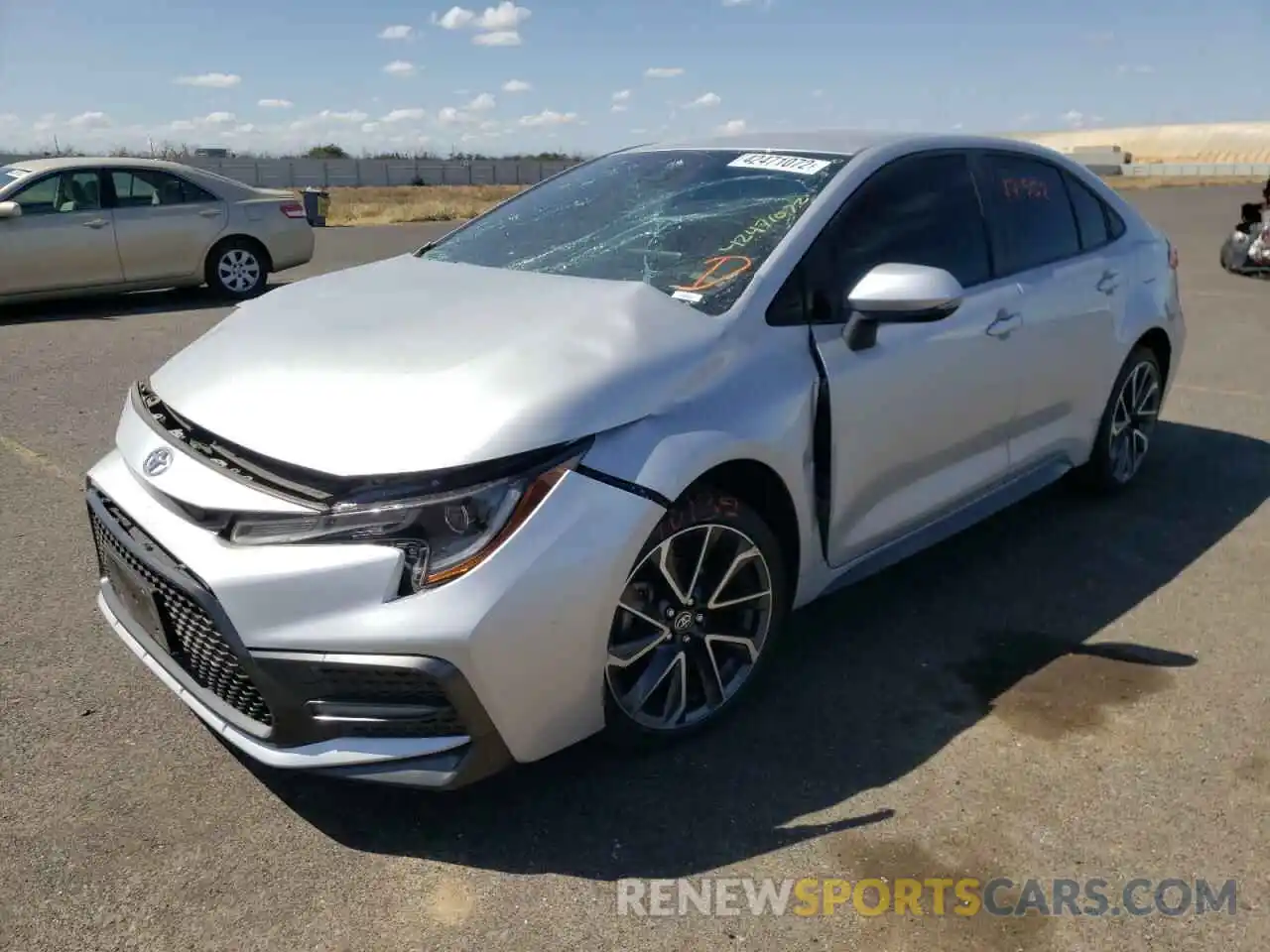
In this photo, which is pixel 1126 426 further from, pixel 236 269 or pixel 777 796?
pixel 236 269

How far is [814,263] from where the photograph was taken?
338cm

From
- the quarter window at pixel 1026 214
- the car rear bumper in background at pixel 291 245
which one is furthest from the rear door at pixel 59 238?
the quarter window at pixel 1026 214

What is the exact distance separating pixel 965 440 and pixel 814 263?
3.27 ft

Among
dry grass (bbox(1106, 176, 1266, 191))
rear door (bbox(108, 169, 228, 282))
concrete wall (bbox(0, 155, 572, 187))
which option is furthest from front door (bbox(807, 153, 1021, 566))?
dry grass (bbox(1106, 176, 1266, 191))

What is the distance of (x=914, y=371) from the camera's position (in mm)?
3586

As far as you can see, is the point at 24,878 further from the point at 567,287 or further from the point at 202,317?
the point at 202,317

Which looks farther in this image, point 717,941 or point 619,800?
point 619,800

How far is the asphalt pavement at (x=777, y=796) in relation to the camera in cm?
246

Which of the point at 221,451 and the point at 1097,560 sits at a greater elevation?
the point at 221,451

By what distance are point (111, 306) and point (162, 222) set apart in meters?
1.01

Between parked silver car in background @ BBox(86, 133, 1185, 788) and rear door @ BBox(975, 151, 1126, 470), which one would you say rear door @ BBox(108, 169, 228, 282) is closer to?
parked silver car in background @ BBox(86, 133, 1185, 788)

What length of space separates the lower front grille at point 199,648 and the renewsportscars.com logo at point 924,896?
101 cm

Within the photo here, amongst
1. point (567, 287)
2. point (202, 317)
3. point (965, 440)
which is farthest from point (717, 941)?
point (202, 317)

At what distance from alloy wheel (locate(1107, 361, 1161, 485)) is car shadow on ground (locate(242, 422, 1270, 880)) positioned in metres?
0.28
